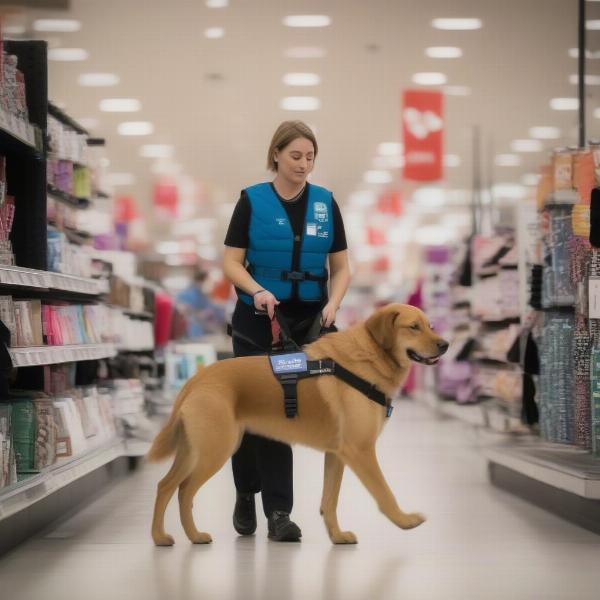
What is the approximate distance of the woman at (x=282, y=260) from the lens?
4.12 metres

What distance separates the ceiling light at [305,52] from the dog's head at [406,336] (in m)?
9.11

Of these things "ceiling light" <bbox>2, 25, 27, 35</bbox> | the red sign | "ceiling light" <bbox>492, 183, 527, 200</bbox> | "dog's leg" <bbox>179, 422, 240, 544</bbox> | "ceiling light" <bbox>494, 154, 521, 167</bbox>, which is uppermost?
"ceiling light" <bbox>2, 25, 27, 35</bbox>

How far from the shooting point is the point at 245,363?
12.8 ft

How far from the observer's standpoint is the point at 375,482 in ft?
12.5

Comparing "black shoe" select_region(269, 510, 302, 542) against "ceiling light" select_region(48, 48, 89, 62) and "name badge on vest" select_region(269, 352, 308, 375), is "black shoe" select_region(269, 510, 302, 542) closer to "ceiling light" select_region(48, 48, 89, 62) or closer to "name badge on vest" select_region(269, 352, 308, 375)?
"name badge on vest" select_region(269, 352, 308, 375)

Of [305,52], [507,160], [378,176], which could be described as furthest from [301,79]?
[378,176]

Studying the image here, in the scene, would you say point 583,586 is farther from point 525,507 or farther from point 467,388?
point 467,388

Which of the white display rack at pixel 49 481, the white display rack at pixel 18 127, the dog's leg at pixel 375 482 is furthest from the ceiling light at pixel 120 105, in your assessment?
the dog's leg at pixel 375 482

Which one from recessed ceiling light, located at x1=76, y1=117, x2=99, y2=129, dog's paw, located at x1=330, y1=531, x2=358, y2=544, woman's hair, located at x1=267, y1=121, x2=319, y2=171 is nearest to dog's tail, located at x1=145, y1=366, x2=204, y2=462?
dog's paw, located at x1=330, y1=531, x2=358, y2=544

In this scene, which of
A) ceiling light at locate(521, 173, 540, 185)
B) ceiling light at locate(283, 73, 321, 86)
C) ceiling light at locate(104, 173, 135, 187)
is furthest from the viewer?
ceiling light at locate(104, 173, 135, 187)

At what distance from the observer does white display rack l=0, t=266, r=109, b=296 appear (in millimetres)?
3828

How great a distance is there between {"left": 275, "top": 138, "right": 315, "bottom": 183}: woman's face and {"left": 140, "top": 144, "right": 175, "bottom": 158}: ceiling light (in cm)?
1578

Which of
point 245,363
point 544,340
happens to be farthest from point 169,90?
point 245,363

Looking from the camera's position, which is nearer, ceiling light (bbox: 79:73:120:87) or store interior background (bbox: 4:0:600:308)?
store interior background (bbox: 4:0:600:308)
